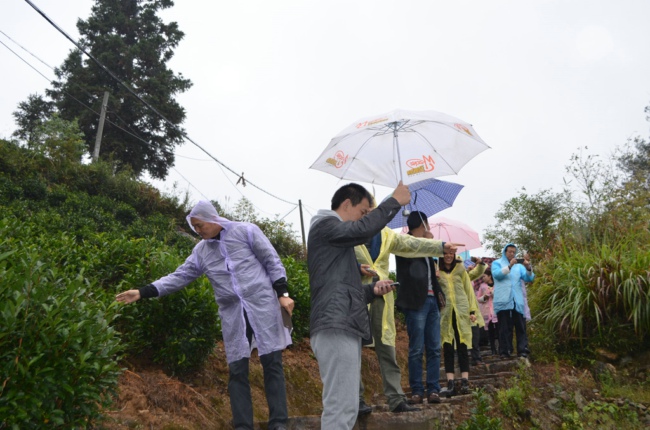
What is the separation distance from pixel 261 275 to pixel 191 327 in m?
1.05

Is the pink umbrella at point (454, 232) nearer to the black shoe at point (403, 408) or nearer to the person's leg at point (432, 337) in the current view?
the person's leg at point (432, 337)

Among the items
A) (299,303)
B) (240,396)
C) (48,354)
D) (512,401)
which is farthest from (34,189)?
(48,354)

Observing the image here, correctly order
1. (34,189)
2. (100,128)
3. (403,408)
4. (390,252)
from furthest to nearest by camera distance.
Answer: (100,128), (34,189), (390,252), (403,408)

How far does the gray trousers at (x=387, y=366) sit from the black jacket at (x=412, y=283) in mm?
336

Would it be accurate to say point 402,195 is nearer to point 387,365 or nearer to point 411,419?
point 411,419

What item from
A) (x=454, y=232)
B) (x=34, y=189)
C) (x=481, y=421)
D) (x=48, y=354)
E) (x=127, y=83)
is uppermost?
(x=127, y=83)

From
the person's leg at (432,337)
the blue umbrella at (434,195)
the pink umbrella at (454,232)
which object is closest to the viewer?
Answer: the person's leg at (432,337)

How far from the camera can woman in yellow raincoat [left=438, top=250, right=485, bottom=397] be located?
6625mm

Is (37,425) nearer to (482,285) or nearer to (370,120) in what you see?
(370,120)

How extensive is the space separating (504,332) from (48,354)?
24.2ft

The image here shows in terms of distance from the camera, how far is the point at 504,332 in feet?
30.1

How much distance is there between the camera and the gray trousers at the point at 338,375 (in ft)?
11.2

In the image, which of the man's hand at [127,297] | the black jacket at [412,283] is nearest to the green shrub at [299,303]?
the black jacket at [412,283]

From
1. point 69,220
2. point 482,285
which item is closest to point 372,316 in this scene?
point 482,285
